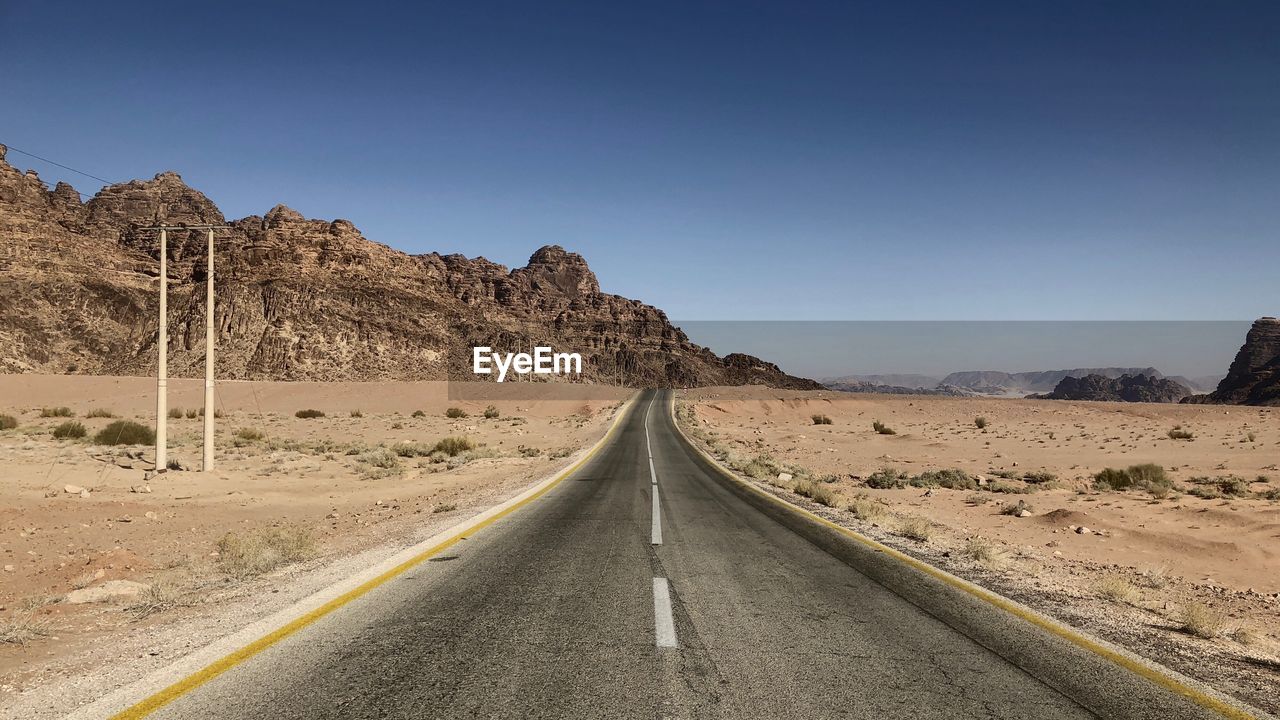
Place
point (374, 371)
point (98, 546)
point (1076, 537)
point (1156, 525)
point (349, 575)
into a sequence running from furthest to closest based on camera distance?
point (374, 371) < point (1156, 525) < point (1076, 537) < point (98, 546) < point (349, 575)

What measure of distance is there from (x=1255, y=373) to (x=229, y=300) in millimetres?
186645

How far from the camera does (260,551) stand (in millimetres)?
8273

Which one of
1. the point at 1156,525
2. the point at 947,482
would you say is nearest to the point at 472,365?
the point at 947,482

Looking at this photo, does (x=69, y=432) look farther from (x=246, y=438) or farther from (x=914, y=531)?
(x=914, y=531)

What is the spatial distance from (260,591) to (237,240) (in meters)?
127

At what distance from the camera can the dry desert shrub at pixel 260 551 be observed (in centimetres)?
758

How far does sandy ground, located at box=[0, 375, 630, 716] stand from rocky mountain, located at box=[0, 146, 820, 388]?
52057mm

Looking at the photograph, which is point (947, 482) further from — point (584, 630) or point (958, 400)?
point (958, 400)

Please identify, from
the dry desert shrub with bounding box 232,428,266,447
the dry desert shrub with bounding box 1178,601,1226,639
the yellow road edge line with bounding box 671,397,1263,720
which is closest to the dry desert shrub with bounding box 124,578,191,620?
the yellow road edge line with bounding box 671,397,1263,720

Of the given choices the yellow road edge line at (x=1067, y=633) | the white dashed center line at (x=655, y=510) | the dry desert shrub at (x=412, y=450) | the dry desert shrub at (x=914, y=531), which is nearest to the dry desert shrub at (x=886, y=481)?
the white dashed center line at (x=655, y=510)

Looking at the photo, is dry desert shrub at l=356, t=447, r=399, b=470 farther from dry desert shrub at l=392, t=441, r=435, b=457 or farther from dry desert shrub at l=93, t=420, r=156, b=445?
dry desert shrub at l=93, t=420, r=156, b=445

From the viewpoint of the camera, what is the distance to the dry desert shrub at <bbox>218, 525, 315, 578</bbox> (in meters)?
7.58

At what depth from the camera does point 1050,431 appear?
4594cm

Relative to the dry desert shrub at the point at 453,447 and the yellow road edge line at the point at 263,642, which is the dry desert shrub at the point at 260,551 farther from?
the dry desert shrub at the point at 453,447
